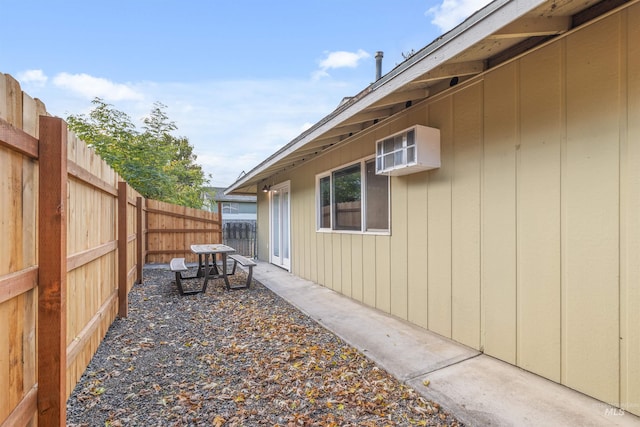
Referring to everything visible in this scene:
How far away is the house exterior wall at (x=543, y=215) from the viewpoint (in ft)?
6.16

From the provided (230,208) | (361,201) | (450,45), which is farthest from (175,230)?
(230,208)

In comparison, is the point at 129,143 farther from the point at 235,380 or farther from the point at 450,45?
the point at 450,45

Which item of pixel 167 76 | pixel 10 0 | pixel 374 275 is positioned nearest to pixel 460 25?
pixel 374 275

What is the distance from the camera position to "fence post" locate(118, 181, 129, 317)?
3.70 meters

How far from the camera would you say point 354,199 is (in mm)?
4715

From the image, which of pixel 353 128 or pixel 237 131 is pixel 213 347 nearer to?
pixel 353 128

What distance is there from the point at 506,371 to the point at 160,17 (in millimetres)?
9065

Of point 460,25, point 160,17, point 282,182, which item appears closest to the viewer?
point 460,25

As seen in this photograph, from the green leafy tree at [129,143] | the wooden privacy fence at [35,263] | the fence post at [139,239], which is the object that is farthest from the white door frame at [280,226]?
the wooden privacy fence at [35,263]

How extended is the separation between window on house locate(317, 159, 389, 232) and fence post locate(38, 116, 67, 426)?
129 inches

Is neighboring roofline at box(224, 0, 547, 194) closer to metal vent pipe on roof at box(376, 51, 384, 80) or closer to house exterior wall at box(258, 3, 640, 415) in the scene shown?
house exterior wall at box(258, 3, 640, 415)

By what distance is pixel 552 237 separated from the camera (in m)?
2.23

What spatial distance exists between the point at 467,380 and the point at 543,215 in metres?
1.34

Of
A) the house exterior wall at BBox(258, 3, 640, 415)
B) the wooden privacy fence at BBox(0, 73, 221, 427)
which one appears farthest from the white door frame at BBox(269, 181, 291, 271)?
the wooden privacy fence at BBox(0, 73, 221, 427)
